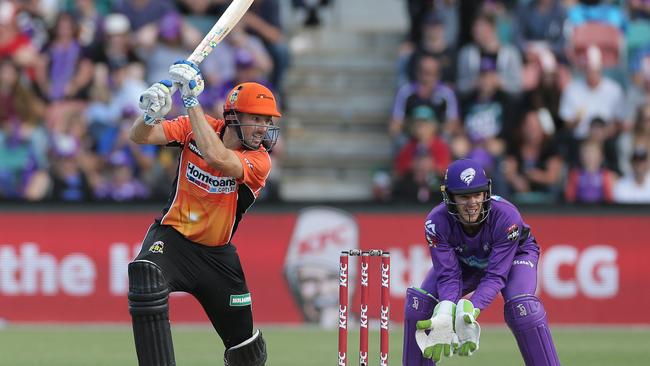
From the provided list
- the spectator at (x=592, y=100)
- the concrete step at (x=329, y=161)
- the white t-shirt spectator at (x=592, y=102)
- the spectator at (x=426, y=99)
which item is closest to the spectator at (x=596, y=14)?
the spectator at (x=592, y=100)

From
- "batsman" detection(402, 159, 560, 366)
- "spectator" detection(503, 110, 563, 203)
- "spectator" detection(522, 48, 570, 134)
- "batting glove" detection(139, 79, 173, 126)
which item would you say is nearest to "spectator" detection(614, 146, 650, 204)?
"spectator" detection(503, 110, 563, 203)

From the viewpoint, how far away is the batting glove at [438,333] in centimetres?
745

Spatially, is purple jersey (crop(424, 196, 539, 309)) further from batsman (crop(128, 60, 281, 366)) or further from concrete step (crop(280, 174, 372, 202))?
concrete step (crop(280, 174, 372, 202))

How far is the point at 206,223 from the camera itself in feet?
26.1

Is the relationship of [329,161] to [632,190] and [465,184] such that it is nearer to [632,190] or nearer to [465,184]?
[632,190]

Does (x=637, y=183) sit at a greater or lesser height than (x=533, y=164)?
lesser

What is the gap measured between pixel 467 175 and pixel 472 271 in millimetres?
801

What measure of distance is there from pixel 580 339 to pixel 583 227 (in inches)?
59.1

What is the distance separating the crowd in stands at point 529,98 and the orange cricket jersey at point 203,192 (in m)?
6.10

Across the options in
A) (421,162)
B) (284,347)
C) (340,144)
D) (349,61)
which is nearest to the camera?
(284,347)

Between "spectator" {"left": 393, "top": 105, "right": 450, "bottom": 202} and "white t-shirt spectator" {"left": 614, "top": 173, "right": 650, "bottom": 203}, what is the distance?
193 centimetres

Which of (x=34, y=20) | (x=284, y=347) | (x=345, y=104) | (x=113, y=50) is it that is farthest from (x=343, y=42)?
(x=284, y=347)

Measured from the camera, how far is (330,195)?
1558cm

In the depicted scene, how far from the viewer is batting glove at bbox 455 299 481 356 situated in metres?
7.39
